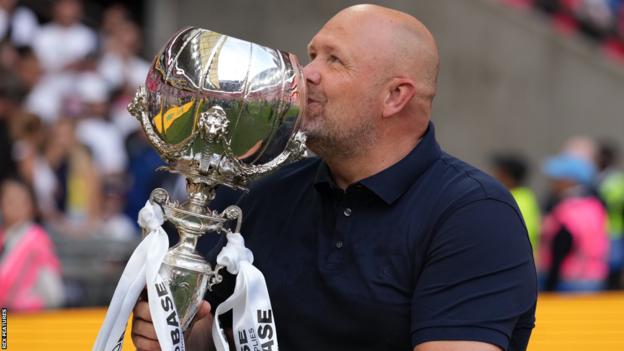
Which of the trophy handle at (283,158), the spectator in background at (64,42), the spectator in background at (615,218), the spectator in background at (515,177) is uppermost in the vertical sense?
the trophy handle at (283,158)

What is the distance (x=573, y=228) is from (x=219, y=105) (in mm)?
5614

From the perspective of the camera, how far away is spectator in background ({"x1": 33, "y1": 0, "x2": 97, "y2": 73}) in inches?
417

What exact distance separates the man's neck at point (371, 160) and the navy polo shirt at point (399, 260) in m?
0.03

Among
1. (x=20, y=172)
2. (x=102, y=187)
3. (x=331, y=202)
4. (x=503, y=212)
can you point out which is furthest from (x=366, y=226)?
(x=102, y=187)

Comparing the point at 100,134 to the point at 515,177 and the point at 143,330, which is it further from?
the point at 143,330

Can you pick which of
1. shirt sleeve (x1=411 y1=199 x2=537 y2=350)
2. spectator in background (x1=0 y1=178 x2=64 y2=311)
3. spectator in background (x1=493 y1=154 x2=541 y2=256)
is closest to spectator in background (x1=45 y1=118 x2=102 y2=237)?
spectator in background (x1=0 y1=178 x2=64 y2=311)

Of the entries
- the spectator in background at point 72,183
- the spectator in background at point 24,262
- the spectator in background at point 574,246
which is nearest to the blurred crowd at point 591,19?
the spectator in background at point 574,246

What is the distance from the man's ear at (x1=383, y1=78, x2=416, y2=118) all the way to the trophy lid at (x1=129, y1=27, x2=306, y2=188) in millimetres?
318

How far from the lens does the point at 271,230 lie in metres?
3.22

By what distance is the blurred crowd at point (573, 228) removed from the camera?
7973 mm

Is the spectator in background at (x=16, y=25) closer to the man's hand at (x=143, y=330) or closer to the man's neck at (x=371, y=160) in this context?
the man's neck at (x=371, y=160)

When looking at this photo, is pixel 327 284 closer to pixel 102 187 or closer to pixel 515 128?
pixel 102 187

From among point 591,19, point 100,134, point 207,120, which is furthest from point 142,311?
point 591,19

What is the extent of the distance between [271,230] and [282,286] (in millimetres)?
183
